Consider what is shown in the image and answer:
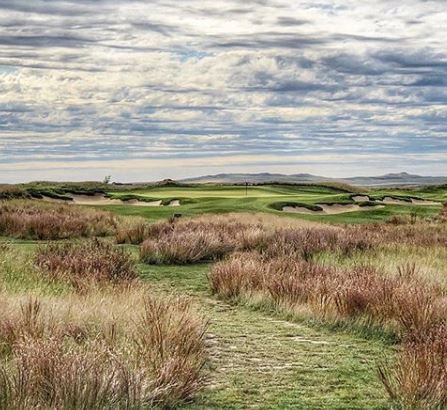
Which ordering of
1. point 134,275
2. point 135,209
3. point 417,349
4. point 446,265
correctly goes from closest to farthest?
point 417,349, point 134,275, point 446,265, point 135,209

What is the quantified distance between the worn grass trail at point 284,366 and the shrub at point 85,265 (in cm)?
224

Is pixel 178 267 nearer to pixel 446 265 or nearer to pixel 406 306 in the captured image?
pixel 446 265

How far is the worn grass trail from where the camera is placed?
7.45 meters

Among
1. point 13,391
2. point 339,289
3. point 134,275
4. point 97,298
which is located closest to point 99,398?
point 13,391

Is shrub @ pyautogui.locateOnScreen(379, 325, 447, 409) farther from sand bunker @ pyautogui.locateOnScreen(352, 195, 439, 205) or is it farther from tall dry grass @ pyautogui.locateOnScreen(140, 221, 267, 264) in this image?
sand bunker @ pyautogui.locateOnScreen(352, 195, 439, 205)

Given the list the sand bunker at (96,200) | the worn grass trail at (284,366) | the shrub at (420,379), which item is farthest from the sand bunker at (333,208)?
the shrub at (420,379)

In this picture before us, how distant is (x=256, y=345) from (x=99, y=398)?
3.94m

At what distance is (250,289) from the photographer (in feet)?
45.5

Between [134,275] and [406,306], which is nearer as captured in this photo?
[406,306]

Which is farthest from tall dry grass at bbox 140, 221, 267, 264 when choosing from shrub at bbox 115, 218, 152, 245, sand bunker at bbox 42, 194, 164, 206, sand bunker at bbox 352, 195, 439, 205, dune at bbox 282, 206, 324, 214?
sand bunker at bbox 352, 195, 439, 205

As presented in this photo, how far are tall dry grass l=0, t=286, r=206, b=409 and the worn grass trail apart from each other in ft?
1.19

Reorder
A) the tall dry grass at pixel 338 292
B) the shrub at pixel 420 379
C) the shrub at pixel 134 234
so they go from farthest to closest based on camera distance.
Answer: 1. the shrub at pixel 134 234
2. the tall dry grass at pixel 338 292
3. the shrub at pixel 420 379

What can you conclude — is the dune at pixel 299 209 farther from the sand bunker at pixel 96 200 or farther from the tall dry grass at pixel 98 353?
the tall dry grass at pixel 98 353

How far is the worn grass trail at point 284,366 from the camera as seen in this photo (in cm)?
745
